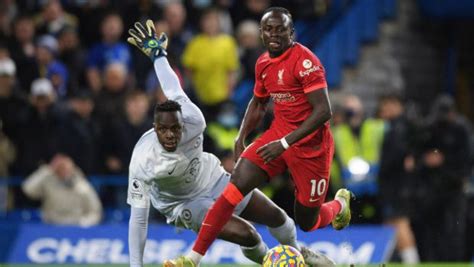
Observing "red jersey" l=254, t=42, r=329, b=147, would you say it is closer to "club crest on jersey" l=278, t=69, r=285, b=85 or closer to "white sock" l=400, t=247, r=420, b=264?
"club crest on jersey" l=278, t=69, r=285, b=85

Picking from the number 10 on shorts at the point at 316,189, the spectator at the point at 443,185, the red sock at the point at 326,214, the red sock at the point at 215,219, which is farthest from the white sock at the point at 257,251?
the spectator at the point at 443,185

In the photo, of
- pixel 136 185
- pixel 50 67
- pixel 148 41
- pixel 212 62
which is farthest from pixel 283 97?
pixel 50 67

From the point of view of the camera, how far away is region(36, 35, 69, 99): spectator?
19.2m

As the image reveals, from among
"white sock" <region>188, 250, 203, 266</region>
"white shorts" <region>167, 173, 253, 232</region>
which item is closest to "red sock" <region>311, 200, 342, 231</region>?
"white shorts" <region>167, 173, 253, 232</region>

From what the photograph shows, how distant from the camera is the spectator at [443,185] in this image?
18.3 meters

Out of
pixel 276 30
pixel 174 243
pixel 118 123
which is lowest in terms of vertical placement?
pixel 174 243

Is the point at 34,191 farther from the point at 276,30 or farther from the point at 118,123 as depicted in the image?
the point at 276,30

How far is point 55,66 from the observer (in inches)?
758

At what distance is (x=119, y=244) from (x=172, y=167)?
5.88 meters

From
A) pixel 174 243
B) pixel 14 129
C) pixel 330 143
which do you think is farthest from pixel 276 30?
pixel 14 129

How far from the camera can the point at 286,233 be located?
41.7ft

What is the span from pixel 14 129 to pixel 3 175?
0.63 m

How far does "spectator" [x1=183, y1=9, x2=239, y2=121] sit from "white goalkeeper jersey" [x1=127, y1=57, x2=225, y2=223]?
6420mm

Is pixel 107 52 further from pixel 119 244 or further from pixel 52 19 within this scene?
pixel 119 244
